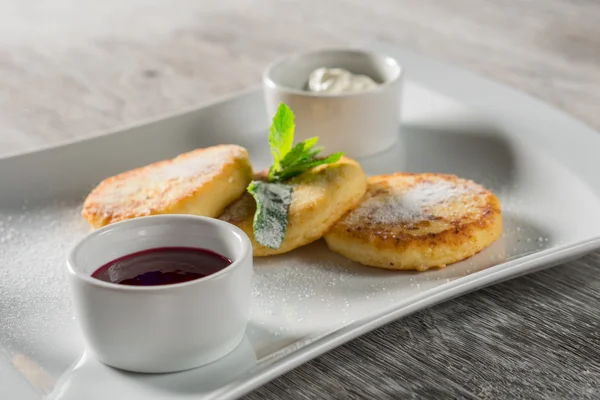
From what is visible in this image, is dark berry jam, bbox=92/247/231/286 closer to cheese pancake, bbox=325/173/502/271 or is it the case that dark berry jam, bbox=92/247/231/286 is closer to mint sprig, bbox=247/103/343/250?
mint sprig, bbox=247/103/343/250

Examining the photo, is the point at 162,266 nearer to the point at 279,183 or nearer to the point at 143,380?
the point at 143,380

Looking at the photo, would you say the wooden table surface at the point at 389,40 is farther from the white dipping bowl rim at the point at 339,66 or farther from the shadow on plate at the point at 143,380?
the white dipping bowl rim at the point at 339,66

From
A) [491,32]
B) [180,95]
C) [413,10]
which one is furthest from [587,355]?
[413,10]

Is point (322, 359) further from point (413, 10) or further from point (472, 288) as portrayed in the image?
point (413, 10)

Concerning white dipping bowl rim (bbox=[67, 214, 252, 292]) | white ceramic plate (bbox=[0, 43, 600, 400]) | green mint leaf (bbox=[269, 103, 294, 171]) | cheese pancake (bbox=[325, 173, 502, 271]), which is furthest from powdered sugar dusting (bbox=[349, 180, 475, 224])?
white dipping bowl rim (bbox=[67, 214, 252, 292])

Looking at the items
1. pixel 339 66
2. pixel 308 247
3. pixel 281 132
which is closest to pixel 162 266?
pixel 308 247

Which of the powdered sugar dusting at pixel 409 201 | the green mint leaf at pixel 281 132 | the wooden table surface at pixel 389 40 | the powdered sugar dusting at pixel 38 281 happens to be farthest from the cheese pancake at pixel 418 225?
the powdered sugar dusting at pixel 38 281
